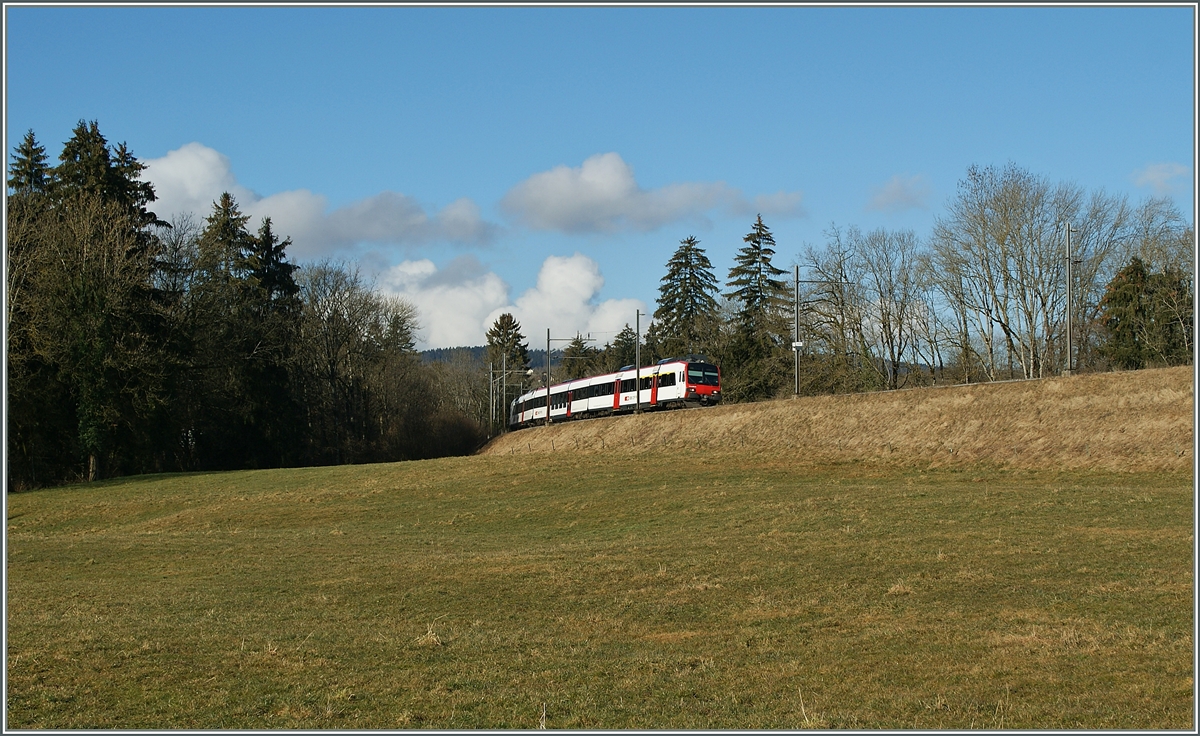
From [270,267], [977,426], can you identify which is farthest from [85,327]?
[977,426]

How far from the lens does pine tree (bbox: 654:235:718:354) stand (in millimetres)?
92250

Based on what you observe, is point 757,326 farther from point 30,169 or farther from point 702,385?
point 30,169

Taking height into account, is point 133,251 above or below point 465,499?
above

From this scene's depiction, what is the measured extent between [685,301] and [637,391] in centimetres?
3228

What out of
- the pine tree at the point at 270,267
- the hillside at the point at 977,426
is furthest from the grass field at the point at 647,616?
the pine tree at the point at 270,267

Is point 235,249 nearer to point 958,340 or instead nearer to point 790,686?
point 958,340

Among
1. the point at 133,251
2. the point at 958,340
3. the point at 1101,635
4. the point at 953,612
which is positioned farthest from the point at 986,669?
the point at 958,340

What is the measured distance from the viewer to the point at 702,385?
5888cm

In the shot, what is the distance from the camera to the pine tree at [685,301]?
9225 cm

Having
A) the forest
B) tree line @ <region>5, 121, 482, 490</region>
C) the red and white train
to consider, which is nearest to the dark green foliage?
the forest

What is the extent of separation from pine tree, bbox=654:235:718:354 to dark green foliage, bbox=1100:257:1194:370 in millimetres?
40797

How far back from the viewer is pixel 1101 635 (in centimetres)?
1088

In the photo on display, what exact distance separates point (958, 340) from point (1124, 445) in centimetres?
3090

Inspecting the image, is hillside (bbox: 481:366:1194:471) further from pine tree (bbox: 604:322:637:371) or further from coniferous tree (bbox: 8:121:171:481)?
pine tree (bbox: 604:322:637:371)
